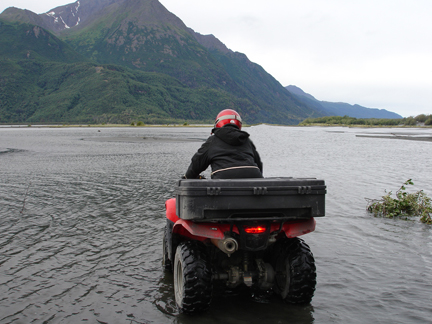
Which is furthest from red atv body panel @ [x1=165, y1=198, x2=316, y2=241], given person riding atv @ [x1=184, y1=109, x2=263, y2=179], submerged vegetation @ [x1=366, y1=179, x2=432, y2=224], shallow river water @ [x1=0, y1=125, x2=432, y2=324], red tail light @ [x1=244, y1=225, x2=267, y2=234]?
submerged vegetation @ [x1=366, y1=179, x2=432, y2=224]

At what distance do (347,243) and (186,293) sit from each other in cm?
437

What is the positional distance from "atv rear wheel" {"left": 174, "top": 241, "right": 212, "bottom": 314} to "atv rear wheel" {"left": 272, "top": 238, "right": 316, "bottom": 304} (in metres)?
0.95

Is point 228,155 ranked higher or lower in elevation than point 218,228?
higher

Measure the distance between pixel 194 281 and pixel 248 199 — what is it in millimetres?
1090

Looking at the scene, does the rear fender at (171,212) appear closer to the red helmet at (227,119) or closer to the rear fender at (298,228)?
the red helmet at (227,119)

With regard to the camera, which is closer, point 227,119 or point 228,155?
point 228,155

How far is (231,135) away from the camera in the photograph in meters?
4.67

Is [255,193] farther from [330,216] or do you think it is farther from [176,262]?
[330,216]

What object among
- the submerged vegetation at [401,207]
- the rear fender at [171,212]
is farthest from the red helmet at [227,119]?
the submerged vegetation at [401,207]

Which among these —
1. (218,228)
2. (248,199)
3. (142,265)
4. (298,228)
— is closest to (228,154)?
(248,199)

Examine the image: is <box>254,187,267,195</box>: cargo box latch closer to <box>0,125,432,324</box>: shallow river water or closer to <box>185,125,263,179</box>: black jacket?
<box>185,125,263,179</box>: black jacket

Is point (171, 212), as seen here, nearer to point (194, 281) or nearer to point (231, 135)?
point (194, 281)

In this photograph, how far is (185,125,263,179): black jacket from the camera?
4.67 meters

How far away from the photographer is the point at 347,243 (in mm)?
7395
